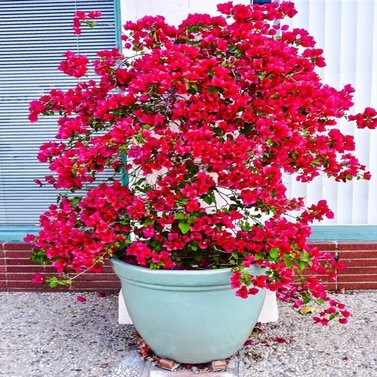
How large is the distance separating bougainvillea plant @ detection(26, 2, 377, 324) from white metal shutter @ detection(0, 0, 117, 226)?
2.80ft

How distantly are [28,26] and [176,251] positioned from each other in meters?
1.79

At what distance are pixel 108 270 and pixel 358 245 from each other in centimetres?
150

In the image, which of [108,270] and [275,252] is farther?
[108,270]

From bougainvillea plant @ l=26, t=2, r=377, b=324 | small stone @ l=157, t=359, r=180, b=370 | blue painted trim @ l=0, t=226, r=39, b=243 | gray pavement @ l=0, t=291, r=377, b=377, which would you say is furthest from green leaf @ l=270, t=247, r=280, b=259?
blue painted trim @ l=0, t=226, r=39, b=243

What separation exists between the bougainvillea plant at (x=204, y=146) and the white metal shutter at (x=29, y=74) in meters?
0.85

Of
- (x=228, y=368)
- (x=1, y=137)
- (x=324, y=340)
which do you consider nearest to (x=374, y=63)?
(x=324, y=340)

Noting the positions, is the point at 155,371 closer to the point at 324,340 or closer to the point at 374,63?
the point at 324,340

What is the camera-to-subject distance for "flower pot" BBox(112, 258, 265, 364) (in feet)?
8.64

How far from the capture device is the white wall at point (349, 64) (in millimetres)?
3670

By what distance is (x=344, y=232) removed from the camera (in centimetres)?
381

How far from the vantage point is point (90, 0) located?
3.67 meters

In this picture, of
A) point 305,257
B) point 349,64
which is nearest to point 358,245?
point 349,64

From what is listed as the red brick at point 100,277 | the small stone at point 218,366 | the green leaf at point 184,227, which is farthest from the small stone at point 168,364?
the red brick at point 100,277

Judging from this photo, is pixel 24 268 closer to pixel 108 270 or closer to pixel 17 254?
pixel 17 254
